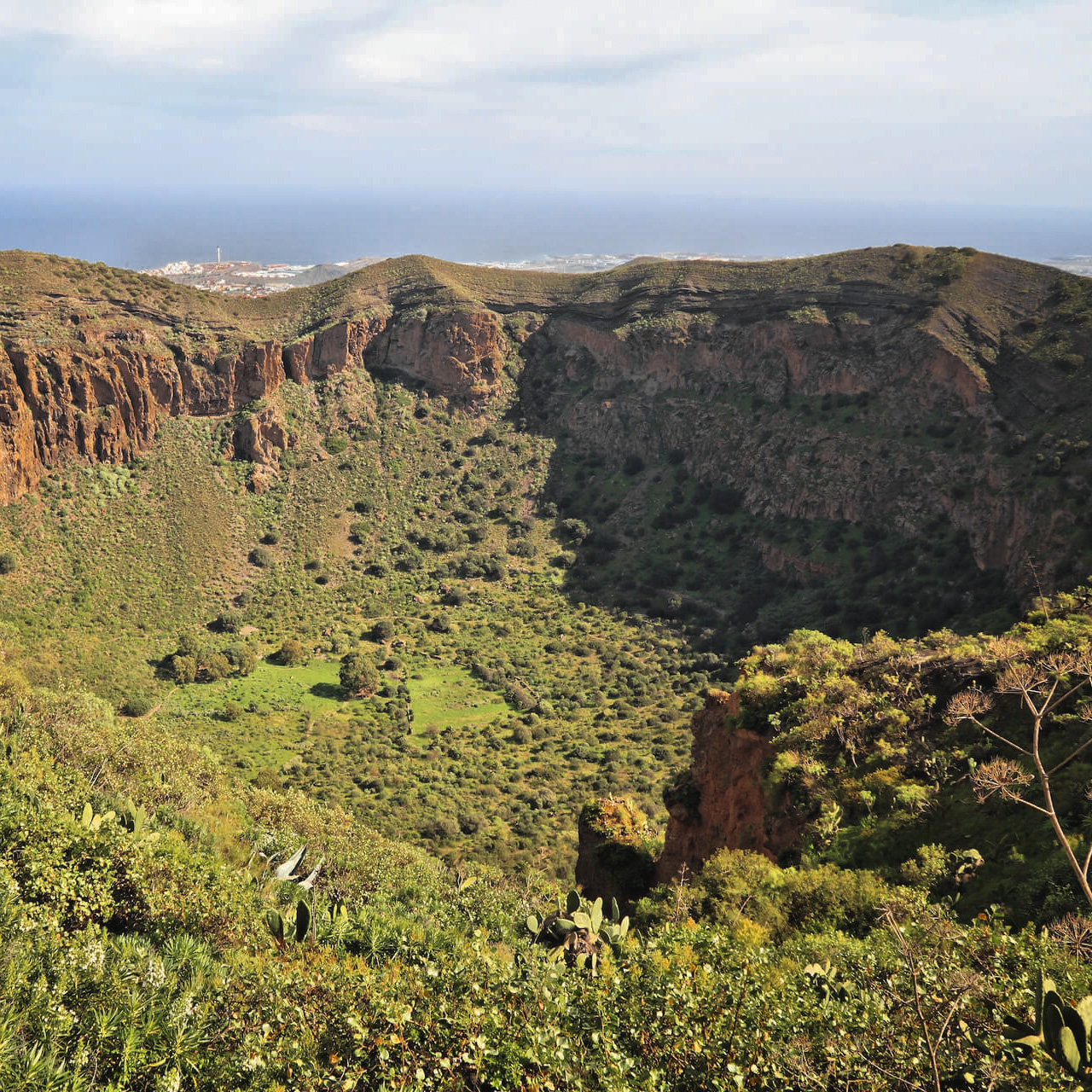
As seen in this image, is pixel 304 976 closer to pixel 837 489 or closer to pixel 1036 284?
pixel 837 489

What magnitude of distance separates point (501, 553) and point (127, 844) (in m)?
50.6

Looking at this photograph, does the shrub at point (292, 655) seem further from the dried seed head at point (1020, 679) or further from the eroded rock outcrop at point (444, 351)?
the dried seed head at point (1020, 679)

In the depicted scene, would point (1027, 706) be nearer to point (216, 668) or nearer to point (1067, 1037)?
point (1067, 1037)

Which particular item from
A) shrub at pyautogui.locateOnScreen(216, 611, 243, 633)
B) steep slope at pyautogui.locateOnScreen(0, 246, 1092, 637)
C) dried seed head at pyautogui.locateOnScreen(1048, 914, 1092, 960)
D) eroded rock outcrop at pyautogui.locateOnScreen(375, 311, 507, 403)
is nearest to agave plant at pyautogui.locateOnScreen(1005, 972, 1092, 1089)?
dried seed head at pyautogui.locateOnScreen(1048, 914, 1092, 960)

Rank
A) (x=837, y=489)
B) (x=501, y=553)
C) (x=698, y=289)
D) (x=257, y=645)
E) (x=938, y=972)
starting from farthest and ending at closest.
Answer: (x=698, y=289), (x=501, y=553), (x=837, y=489), (x=257, y=645), (x=938, y=972)

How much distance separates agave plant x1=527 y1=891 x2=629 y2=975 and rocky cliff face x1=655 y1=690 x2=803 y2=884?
7.55m

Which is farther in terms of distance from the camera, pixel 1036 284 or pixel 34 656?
pixel 1036 284

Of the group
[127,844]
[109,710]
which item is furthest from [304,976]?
[109,710]

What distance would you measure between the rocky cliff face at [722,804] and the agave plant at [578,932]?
755 cm

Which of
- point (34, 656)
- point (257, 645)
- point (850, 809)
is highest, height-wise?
point (850, 809)

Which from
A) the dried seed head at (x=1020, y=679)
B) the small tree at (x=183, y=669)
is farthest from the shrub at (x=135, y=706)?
the dried seed head at (x=1020, y=679)

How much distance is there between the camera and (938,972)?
9.68m

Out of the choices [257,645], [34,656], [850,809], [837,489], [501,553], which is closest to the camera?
[850,809]

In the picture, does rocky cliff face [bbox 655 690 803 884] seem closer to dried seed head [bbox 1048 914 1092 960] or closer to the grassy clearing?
dried seed head [bbox 1048 914 1092 960]
